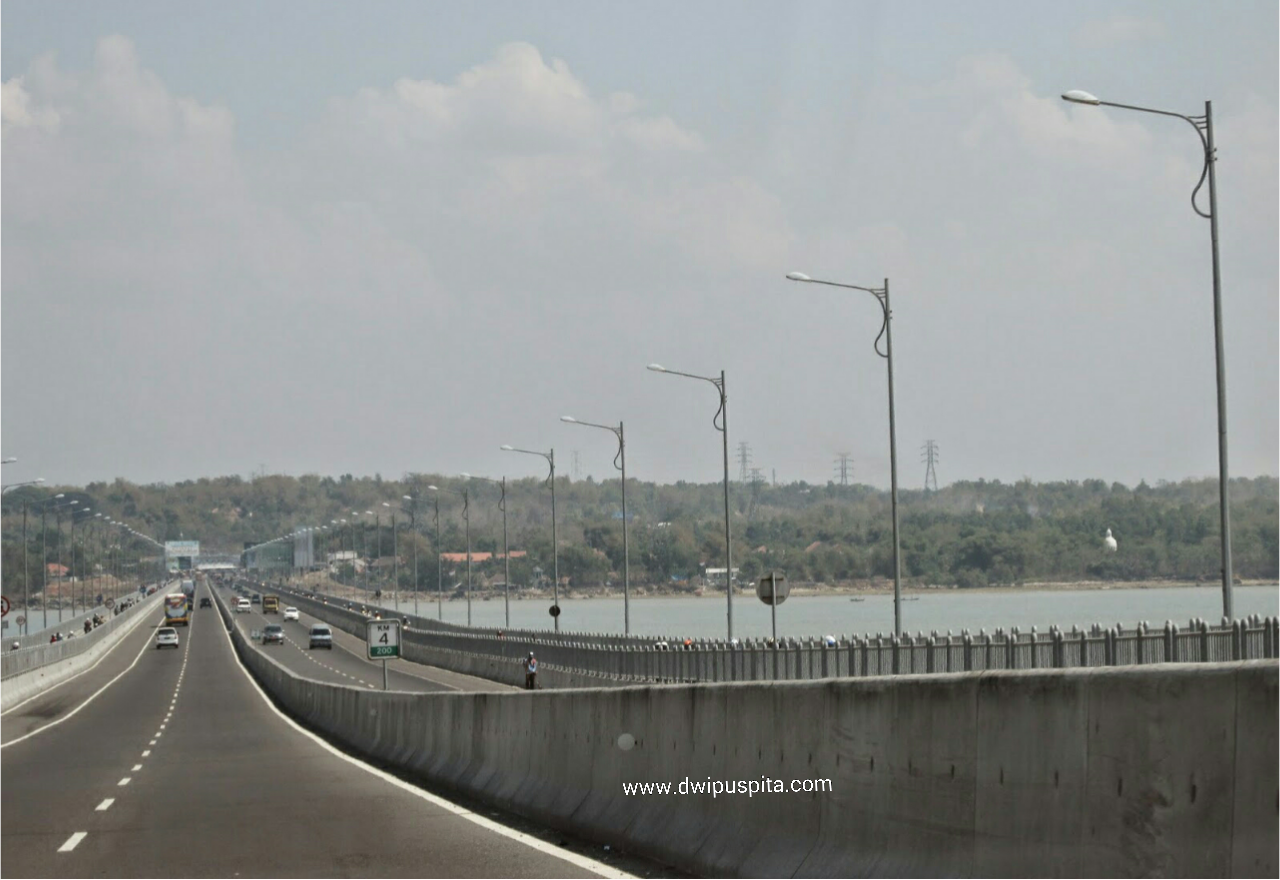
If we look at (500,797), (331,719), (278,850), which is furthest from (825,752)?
(331,719)

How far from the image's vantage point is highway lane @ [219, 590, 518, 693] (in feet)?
205

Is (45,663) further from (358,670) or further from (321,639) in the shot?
(321,639)

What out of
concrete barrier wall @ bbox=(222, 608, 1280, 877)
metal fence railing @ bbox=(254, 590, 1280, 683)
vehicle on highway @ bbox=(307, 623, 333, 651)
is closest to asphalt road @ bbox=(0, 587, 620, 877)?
concrete barrier wall @ bbox=(222, 608, 1280, 877)

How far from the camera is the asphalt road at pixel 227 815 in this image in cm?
1336

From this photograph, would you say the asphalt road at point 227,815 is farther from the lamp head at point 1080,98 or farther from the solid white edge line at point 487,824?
the lamp head at point 1080,98

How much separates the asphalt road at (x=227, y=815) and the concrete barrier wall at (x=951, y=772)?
0.91 m

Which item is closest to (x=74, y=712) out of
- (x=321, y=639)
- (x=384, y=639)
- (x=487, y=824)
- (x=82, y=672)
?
(x=384, y=639)

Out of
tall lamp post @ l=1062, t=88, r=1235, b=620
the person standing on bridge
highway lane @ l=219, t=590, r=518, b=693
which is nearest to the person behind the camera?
tall lamp post @ l=1062, t=88, r=1235, b=620

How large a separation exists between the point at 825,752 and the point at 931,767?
147 centimetres

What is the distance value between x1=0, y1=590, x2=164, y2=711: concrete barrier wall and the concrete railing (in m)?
16.3

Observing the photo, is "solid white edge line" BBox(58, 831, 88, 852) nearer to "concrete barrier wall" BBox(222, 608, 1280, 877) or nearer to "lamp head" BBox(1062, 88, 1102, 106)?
"concrete barrier wall" BBox(222, 608, 1280, 877)

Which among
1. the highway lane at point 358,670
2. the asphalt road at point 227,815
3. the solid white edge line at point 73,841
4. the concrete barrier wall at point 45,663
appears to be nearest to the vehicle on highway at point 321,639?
the highway lane at point 358,670

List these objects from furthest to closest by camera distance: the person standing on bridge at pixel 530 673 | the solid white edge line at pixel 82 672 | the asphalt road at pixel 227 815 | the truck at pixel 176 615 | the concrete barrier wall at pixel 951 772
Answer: the truck at pixel 176 615, the solid white edge line at pixel 82 672, the person standing on bridge at pixel 530 673, the asphalt road at pixel 227 815, the concrete barrier wall at pixel 951 772

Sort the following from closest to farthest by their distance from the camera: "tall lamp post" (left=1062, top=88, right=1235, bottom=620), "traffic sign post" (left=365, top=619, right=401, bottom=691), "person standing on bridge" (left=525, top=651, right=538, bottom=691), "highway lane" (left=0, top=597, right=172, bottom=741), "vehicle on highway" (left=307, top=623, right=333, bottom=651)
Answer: "tall lamp post" (left=1062, top=88, right=1235, bottom=620) < "traffic sign post" (left=365, top=619, right=401, bottom=691) < "highway lane" (left=0, top=597, right=172, bottom=741) < "person standing on bridge" (left=525, top=651, right=538, bottom=691) < "vehicle on highway" (left=307, top=623, right=333, bottom=651)
